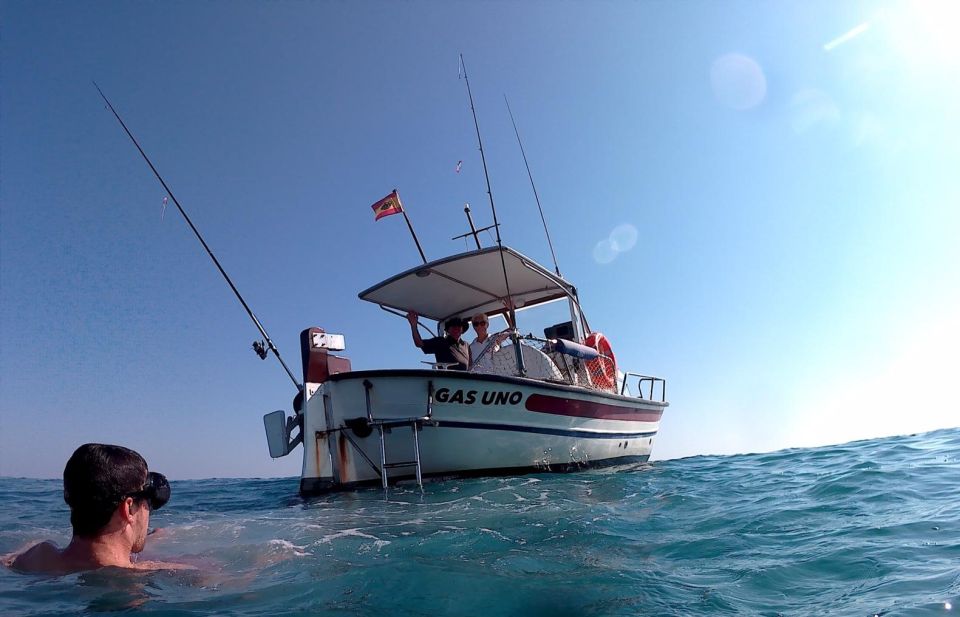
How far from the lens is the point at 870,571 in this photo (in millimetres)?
2697

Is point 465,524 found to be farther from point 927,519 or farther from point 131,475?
point 927,519

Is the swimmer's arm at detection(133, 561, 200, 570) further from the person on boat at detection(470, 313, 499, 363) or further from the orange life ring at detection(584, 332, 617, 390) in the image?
the orange life ring at detection(584, 332, 617, 390)

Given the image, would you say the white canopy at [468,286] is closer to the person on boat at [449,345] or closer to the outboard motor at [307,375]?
the person on boat at [449,345]

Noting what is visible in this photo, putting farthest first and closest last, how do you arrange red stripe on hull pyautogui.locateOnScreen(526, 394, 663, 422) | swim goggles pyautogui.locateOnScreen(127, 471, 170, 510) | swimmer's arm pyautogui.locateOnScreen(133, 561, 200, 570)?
red stripe on hull pyautogui.locateOnScreen(526, 394, 663, 422) < swimmer's arm pyautogui.locateOnScreen(133, 561, 200, 570) < swim goggles pyautogui.locateOnScreen(127, 471, 170, 510)

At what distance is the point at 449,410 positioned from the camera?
6.68 m

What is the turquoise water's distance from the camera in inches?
88.9

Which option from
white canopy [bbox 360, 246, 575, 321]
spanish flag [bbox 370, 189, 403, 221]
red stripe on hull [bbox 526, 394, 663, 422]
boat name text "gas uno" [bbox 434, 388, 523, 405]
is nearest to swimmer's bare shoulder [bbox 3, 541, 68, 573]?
boat name text "gas uno" [bbox 434, 388, 523, 405]

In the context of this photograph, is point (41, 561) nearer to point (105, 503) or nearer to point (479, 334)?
point (105, 503)

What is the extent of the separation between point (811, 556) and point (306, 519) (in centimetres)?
390

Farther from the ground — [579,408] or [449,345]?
[449,345]

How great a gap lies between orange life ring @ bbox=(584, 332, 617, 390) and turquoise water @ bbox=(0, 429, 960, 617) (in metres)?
3.46

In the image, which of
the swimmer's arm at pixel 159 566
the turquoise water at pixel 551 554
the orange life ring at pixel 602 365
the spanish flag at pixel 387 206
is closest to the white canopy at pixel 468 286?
the orange life ring at pixel 602 365

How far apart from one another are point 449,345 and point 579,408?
2.37 m

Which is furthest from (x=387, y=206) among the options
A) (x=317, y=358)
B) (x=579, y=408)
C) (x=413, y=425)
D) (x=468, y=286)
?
(x=579, y=408)
